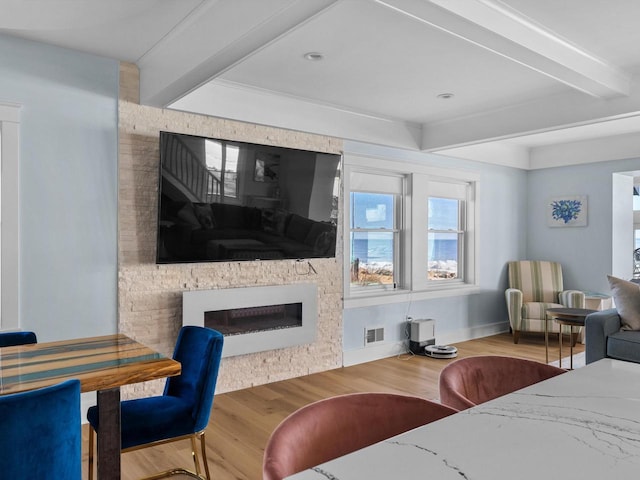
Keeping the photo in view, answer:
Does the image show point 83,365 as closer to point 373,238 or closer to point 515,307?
point 373,238

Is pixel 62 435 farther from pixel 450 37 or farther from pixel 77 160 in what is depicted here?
pixel 450 37

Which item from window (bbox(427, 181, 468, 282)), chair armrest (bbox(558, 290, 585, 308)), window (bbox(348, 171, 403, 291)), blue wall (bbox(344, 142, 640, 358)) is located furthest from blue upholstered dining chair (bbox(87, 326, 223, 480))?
chair armrest (bbox(558, 290, 585, 308))

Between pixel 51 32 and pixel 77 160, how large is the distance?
77 cm

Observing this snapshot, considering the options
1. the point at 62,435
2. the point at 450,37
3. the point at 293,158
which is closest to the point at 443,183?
the point at 293,158

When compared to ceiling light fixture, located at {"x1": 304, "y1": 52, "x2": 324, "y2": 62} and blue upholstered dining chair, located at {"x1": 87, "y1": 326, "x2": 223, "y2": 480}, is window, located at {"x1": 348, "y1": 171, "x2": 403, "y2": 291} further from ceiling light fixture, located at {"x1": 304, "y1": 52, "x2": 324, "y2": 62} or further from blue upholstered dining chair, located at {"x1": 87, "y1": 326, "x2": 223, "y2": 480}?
blue upholstered dining chair, located at {"x1": 87, "y1": 326, "x2": 223, "y2": 480}

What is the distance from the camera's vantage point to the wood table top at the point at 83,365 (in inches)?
67.7

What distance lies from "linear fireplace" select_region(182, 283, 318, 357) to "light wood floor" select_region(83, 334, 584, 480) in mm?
376

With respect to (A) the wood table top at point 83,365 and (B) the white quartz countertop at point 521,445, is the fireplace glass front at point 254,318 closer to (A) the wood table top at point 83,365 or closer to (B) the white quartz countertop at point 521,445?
(A) the wood table top at point 83,365

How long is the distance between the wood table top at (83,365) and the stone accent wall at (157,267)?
114 centimetres

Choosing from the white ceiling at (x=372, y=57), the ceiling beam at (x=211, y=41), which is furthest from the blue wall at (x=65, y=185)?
the ceiling beam at (x=211, y=41)

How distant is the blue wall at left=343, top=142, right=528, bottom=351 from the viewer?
199 inches

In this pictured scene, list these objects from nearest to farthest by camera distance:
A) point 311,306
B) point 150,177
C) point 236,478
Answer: point 236,478 → point 150,177 → point 311,306

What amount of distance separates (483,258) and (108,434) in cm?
513

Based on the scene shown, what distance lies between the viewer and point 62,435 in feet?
4.73
